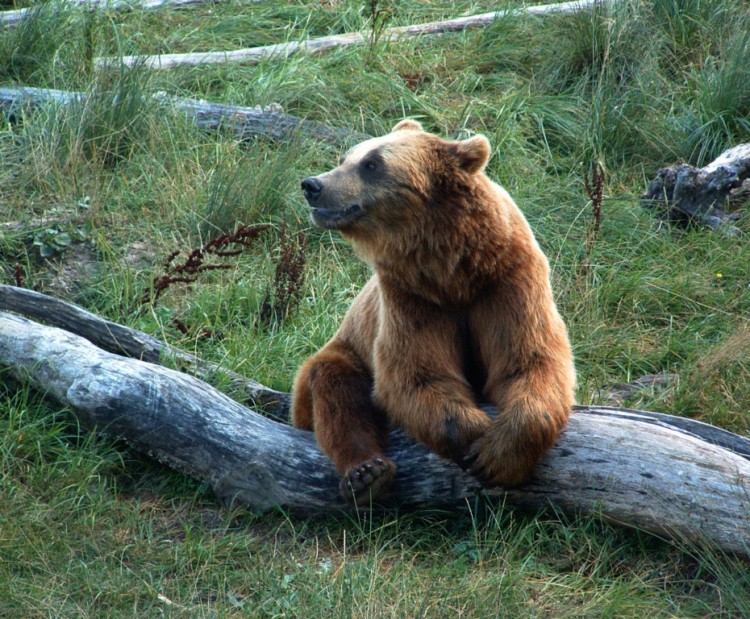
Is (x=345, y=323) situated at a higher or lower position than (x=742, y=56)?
lower

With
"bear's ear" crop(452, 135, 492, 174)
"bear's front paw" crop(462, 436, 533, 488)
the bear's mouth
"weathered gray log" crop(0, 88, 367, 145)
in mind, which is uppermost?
"bear's ear" crop(452, 135, 492, 174)

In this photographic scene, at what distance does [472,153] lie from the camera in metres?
4.30

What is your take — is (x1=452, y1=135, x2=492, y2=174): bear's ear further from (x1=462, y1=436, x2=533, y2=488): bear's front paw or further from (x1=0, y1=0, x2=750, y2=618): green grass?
(x1=0, y1=0, x2=750, y2=618): green grass

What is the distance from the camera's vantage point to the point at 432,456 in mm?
4277

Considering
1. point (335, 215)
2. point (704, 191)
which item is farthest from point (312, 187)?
point (704, 191)

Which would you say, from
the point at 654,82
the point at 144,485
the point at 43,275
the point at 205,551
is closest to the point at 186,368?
the point at 144,485

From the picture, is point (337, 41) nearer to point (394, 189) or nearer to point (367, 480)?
point (394, 189)

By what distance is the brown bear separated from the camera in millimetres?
4137

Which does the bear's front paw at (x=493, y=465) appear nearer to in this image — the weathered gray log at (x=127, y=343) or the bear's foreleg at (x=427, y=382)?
the bear's foreleg at (x=427, y=382)

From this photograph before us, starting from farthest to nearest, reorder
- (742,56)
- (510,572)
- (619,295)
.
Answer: (742,56), (619,295), (510,572)

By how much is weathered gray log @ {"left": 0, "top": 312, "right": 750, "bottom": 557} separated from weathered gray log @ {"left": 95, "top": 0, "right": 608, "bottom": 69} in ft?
14.9

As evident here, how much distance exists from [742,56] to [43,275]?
5.64m

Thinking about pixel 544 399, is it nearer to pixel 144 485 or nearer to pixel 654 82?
pixel 144 485

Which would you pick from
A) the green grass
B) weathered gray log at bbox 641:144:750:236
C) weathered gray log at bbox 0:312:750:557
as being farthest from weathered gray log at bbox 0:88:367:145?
weathered gray log at bbox 0:312:750:557
